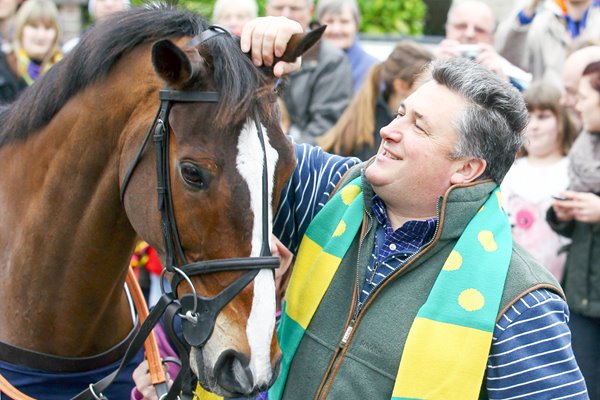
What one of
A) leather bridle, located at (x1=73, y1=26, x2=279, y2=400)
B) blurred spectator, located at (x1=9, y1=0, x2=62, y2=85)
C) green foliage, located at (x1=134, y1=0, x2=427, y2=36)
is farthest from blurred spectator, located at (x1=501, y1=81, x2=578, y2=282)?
green foliage, located at (x1=134, y1=0, x2=427, y2=36)

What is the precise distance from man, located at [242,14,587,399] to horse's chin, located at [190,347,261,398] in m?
0.31

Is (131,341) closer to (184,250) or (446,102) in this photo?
(184,250)

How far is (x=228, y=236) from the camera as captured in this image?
236cm

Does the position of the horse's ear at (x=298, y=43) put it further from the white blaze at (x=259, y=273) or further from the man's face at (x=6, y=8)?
the man's face at (x=6, y=8)

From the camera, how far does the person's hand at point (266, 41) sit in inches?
98.5

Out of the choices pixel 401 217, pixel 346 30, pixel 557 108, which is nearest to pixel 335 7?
pixel 346 30

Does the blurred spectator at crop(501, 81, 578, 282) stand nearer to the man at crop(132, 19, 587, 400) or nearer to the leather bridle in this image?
the man at crop(132, 19, 587, 400)

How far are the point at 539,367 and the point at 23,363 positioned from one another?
152cm

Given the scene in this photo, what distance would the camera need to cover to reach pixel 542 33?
6172 mm

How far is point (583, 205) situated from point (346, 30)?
3.01 meters

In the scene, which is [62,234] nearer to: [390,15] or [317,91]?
[317,91]

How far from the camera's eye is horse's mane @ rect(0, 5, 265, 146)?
242 centimetres

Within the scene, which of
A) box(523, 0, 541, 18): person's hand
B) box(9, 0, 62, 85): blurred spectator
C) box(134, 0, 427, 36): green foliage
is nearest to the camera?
box(9, 0, 62, 85): blurred spectator

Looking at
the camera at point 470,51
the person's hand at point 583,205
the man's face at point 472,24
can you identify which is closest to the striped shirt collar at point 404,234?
the person's hand at point 583,205
